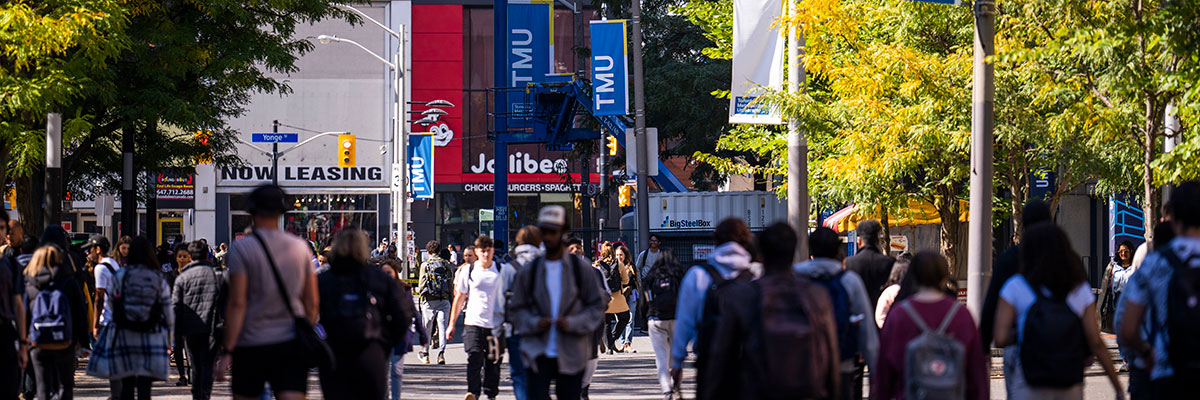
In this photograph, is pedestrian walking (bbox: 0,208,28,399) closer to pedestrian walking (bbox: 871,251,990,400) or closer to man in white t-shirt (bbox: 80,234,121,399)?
man in white t-shirt (bbox: 80,234,121,399)

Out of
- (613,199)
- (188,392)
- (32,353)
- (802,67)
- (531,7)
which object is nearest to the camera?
(32,353)

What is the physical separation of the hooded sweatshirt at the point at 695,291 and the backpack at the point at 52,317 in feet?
15.8

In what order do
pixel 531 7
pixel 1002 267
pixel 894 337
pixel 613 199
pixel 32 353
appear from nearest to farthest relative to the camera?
pixel 894 337 → pixel 1002 267 → pixel 32 353 → pixel 531 7 → pixel 613 199

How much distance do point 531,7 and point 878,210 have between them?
36.4 ft

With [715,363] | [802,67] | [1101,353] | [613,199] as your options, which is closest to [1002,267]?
[1101,353]

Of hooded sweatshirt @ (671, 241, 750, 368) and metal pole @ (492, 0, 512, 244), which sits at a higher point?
metal pole @ (492, 0, 512, 244)

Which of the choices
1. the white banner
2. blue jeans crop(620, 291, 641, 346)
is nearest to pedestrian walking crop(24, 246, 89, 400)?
the white banner

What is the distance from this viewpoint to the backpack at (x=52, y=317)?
10.3 meters

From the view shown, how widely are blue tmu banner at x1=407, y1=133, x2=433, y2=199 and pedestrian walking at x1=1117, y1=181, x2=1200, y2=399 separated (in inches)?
1047

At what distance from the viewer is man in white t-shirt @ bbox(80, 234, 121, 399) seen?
10406 mm

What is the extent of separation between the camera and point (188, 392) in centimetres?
1438

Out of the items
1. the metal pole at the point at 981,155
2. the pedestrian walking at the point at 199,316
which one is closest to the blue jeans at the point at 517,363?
the pedestrian walking at the point at 199,316

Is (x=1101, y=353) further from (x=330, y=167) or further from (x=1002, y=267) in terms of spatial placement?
(x=330, y=167)

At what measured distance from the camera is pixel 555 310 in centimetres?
885
